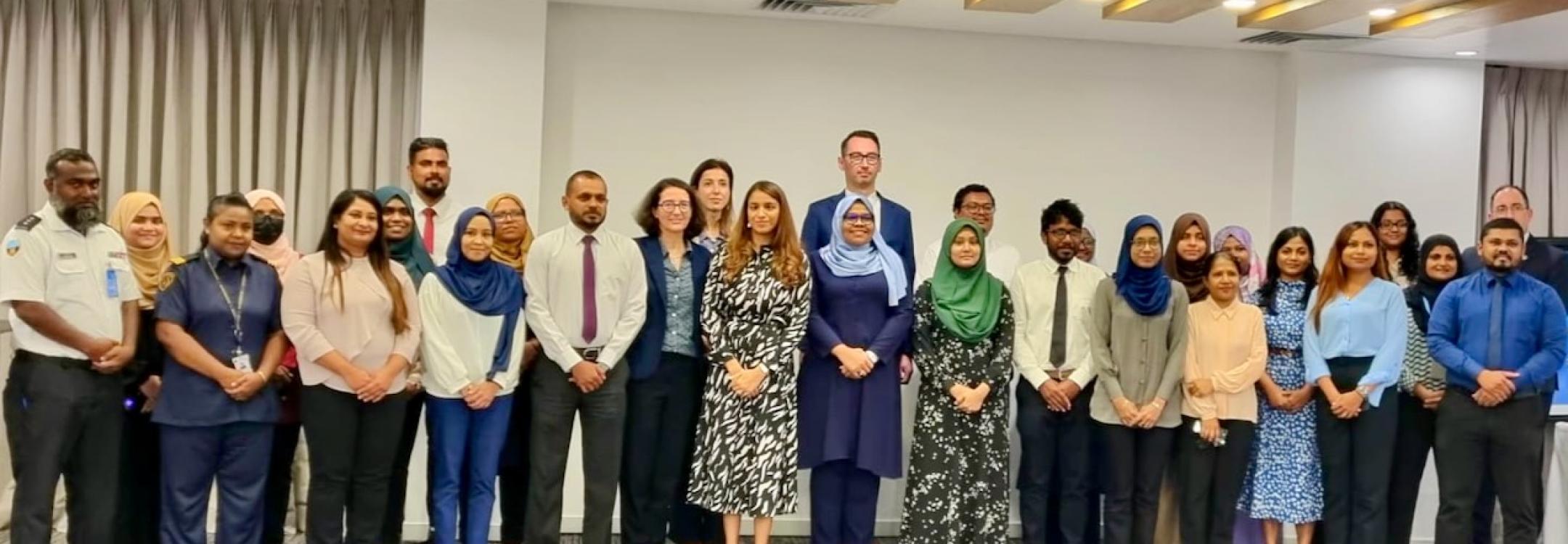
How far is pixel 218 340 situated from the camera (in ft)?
12.6

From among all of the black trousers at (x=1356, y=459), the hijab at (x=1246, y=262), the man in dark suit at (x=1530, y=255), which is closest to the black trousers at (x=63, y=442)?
the hijab at (x=1246, y=262)

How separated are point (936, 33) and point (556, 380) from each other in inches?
124

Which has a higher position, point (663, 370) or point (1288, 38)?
point (1288, 38)

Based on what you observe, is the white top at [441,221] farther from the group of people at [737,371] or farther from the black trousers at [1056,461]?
the black trousers at [1056,461]

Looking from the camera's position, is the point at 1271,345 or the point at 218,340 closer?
the point at 218,340

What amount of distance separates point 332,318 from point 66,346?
0.79 m

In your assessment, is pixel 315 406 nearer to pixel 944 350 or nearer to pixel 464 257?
pixel 464 257

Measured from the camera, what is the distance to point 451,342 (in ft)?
13.5

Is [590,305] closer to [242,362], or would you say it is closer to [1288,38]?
[242,362]

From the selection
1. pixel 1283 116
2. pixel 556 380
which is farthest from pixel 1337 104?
→ pixel 556 380

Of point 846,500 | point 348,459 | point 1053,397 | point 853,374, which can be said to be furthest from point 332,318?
point 1053,397

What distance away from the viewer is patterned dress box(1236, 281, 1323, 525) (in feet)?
15.5

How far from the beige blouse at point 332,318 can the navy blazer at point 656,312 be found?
878mm

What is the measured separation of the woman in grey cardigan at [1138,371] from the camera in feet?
14.9
